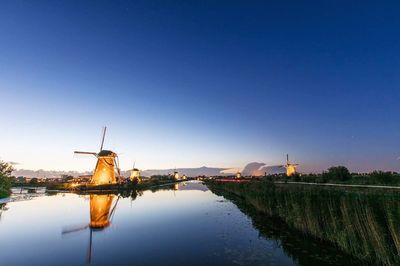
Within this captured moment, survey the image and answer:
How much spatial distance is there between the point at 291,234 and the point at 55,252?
13773 mm

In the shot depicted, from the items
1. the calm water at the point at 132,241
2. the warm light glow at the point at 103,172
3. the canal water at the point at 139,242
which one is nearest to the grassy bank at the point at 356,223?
the canal water at the point at 139,242

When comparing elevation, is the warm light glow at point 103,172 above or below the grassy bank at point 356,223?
above

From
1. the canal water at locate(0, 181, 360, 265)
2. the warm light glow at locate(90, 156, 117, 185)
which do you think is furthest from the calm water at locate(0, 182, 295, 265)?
the warm light glow at locate(90, 156, 117, 185)

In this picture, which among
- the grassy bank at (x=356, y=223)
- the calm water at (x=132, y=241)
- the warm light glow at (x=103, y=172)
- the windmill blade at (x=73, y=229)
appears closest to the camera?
the grassy bank at (x=356, y=223)

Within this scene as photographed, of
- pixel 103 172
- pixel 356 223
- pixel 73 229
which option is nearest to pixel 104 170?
pixel 103 172

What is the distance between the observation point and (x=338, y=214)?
13438 millimetres

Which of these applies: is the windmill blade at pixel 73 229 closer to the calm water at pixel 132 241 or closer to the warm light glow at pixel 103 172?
the calm water at pixel 132 241

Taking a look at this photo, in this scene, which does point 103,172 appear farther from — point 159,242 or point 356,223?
point 356,223

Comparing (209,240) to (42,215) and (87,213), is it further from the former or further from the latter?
(42,215)

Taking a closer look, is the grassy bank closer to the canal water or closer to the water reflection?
the water reflection

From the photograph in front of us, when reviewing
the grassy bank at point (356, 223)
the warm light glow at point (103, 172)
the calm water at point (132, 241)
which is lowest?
the calm water at point (132, 241)

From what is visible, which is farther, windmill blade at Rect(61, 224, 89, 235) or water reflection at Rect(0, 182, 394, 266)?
windmill blade at Rect(61, 224, 89, 235)

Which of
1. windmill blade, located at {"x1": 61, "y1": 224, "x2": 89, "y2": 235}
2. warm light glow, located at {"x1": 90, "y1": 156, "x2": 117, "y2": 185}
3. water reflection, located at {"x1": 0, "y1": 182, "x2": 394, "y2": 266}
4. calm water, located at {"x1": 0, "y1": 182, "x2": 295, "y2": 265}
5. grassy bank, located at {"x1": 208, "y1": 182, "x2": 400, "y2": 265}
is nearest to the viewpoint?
grassy bank, located at {"x1": 208, "y1": 182, "x2": 400, "y2": 265}

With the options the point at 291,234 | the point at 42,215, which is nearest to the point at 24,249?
the point at 42,215
